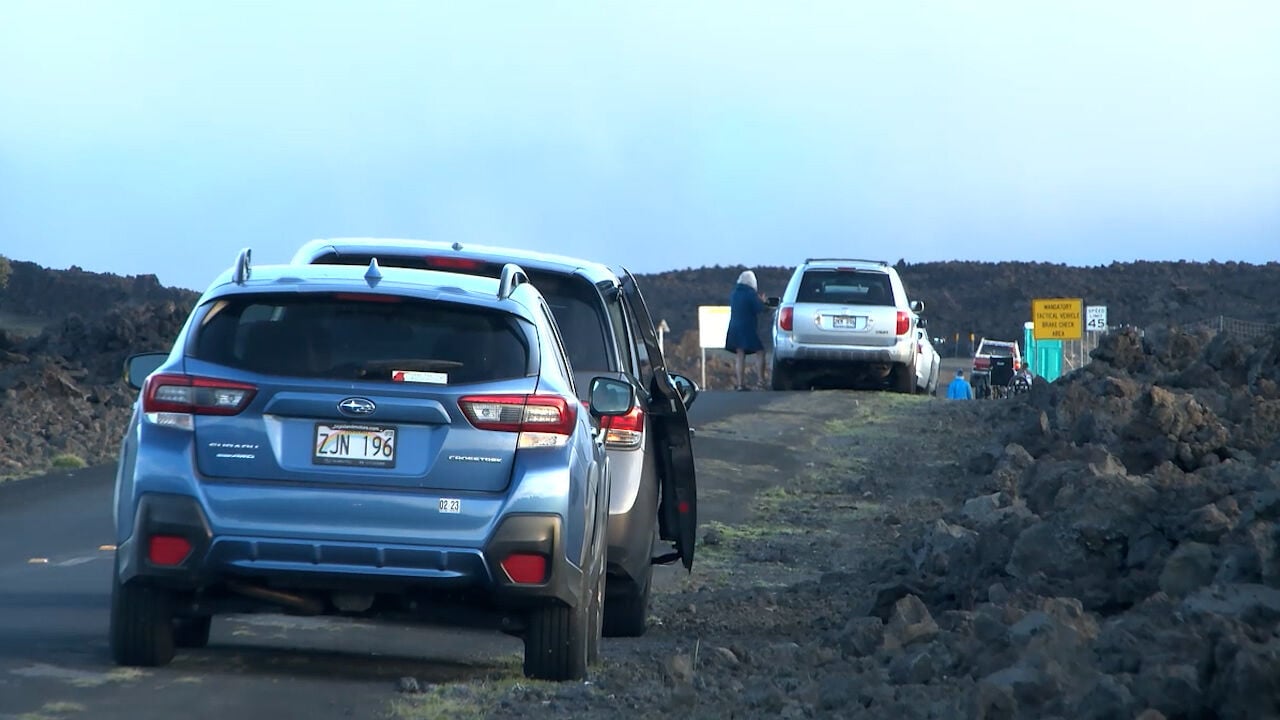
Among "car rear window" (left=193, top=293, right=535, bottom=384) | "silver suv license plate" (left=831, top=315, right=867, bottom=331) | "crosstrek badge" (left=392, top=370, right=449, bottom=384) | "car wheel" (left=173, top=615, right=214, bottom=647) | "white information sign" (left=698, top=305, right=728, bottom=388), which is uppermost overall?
"car rear window" (left=193, top=293, right=535, bottom=384)

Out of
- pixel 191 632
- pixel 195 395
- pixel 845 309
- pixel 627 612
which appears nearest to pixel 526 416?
pixel 195 395

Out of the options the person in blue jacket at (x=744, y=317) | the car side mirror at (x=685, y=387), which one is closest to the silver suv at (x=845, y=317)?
the person in blue jacket at (x=744, y=317)

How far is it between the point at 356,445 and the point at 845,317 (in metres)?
22.1

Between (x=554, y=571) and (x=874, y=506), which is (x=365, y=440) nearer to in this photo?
(x=554, y=571)

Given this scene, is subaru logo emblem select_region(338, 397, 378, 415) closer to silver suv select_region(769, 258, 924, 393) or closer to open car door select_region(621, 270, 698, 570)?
open car door select_region(621, 270, 698, 570)

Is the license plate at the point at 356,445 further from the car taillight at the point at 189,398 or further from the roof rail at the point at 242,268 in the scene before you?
the roof rail at the point at 242,268

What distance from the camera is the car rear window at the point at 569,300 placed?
9703 mm

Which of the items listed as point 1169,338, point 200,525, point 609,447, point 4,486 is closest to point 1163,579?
point 609,447

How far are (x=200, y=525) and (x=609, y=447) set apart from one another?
2447mm

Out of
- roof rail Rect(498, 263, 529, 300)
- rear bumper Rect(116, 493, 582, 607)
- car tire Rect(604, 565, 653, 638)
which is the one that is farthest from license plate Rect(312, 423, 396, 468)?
car tire Rect(604, 565, 653, 638)

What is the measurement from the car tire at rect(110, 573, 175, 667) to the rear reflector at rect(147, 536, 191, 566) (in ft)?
0.83

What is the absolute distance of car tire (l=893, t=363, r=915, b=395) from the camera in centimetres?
3081

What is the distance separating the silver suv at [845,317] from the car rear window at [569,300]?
19576 millimetres

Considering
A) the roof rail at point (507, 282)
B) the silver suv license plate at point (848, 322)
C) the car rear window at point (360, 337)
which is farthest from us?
the silver suv license plate at point (848, 322)
